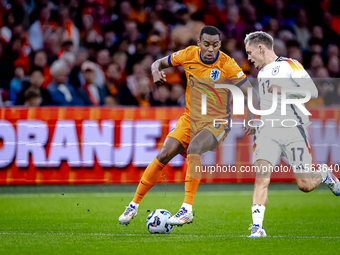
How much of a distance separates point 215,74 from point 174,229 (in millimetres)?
1866

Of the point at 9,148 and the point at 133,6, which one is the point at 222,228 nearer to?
the point at 9,148

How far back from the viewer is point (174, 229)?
249 inches

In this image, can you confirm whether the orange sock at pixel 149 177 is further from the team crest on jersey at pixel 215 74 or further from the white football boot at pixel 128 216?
the team crest on jersey at pixel 215 74

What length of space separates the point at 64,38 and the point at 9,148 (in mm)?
3130

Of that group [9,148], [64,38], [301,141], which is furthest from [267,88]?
[64,38]

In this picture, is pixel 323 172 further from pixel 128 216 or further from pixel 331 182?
pixel 128 216

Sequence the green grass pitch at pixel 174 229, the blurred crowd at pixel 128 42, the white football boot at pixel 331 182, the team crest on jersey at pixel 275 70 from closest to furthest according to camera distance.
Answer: the green grass pitch at pixel 174 229 < the team crest on jersey at pixel 275 70 < the white football boot at pixel 331 182 < the blurred crowd at pixel 128 42

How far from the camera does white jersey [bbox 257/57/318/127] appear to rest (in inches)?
210

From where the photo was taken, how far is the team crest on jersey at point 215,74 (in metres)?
6.31

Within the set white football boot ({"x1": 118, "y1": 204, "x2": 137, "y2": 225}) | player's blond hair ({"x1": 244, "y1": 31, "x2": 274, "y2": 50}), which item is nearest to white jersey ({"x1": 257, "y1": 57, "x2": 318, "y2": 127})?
player's blond hair ({"x1": 244, "y1": 31, "x2": 274, "y2": 50})

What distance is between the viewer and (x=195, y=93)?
20.9 ft

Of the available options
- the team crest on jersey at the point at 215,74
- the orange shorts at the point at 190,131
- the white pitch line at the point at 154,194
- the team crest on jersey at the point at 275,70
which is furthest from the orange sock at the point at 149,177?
the white pitch line at the point at 154,194

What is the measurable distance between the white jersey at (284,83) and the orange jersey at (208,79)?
73cm

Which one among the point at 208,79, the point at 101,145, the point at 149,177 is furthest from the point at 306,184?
the point at 101,145
